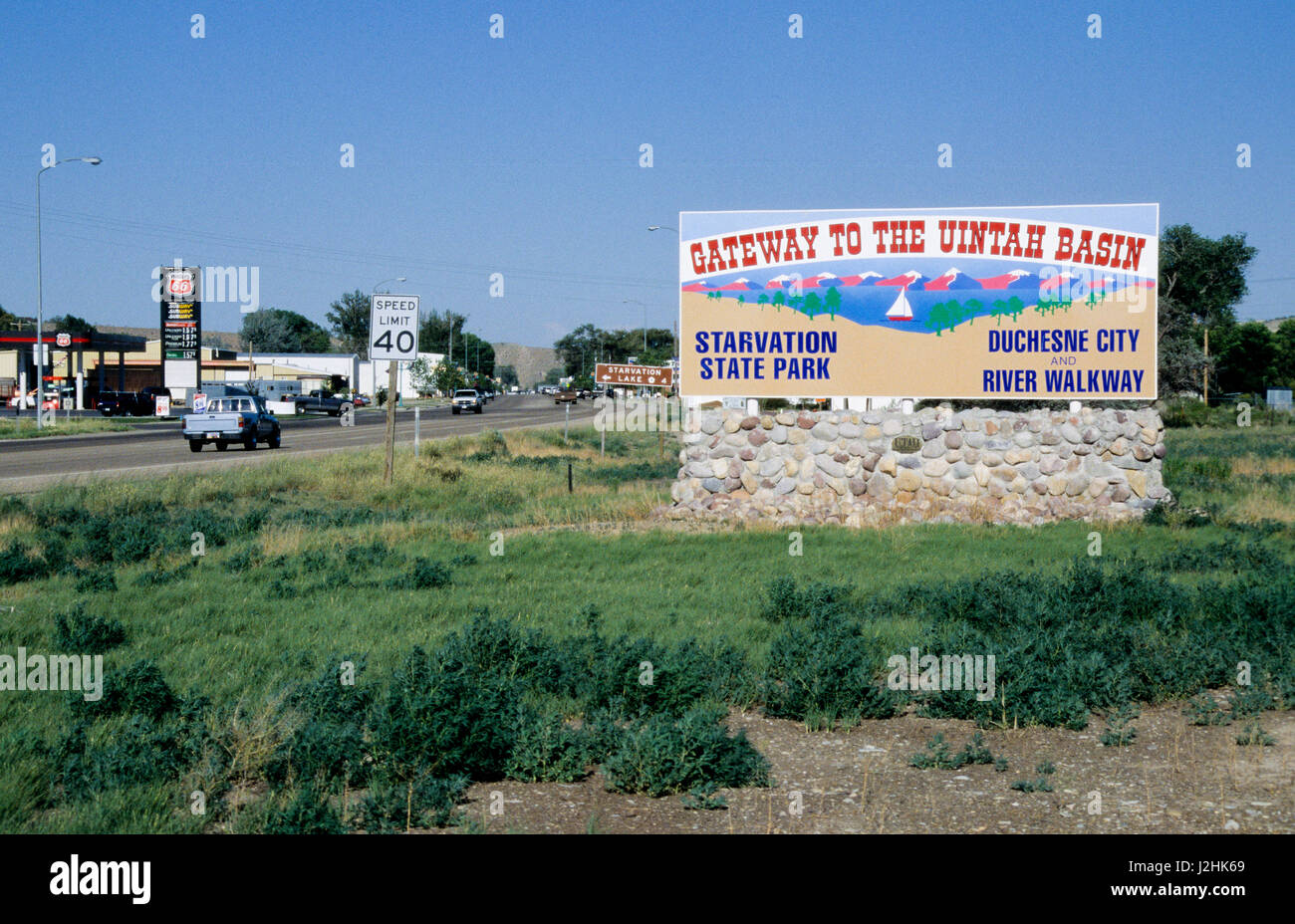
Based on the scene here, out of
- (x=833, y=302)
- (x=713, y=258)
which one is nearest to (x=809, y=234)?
(x=833, y=302)

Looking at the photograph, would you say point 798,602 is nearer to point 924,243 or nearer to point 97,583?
point 97,583

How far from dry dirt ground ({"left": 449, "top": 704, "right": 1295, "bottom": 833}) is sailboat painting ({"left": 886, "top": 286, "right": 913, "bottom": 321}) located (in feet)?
38.4

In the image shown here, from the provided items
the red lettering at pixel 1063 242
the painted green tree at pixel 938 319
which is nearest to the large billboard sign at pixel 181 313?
the painted green tree at pixel 938 319

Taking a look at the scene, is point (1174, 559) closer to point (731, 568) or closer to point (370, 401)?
point (731, 568)

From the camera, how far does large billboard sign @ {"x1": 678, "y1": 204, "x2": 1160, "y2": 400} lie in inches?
711

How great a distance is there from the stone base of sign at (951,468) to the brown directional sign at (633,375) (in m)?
12.8

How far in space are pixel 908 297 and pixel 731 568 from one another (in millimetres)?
7102

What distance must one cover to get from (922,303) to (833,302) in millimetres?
1430

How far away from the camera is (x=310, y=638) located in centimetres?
948

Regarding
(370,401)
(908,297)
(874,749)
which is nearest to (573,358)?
(370,401)

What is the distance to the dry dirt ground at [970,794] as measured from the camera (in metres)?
5.68

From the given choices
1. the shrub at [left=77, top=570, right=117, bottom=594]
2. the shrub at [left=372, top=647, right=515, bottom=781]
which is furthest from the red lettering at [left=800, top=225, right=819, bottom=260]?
the shrub at [left=372, top=647, right=515, bottom=781]
